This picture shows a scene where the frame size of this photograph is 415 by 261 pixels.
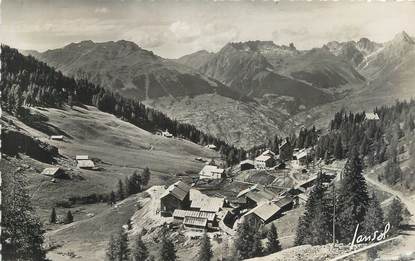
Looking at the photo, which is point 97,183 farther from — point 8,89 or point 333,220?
point 333,220

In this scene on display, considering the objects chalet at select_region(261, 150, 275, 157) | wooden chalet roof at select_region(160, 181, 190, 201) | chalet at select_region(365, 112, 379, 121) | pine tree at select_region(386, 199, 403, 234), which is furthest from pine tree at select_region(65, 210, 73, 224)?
chalet at select_region(365, 112, 379, 121)

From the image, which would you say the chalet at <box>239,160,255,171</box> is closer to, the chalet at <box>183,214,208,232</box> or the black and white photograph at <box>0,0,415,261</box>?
the black and white photograph at <box>0,0,415,261</box>

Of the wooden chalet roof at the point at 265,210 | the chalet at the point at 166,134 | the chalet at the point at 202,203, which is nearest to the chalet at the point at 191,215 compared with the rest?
the chalet at the point at 202,203

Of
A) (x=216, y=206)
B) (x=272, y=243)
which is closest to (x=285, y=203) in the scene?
(x=272, y=243)

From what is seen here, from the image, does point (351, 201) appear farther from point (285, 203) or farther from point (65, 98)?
point (65, 98)
